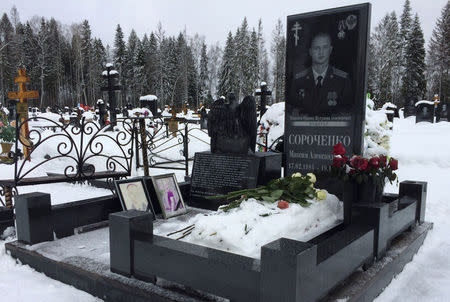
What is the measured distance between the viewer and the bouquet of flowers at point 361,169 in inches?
131

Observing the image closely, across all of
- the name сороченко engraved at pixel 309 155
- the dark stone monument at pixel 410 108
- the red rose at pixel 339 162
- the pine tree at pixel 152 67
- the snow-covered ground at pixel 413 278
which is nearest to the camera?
the snow-covered ground at pixel 413 278

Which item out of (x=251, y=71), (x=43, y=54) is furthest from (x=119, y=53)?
(x=251, y=71)

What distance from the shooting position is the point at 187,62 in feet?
154

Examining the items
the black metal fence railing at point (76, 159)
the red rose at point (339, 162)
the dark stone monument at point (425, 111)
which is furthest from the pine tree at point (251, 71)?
the red rose at point (339, 162)

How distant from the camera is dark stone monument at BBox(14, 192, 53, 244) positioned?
11.2 ft

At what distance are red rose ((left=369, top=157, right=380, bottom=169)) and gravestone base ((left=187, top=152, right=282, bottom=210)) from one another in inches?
57.9

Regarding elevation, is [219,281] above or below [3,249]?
above

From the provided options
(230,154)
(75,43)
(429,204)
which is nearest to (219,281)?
(230,154)

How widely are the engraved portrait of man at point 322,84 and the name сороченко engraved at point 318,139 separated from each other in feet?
1.09

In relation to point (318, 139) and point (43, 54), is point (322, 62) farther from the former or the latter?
point (43, 54)

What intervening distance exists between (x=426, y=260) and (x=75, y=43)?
51.4 m

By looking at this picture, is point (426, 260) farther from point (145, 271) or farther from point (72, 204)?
point (72, 204)

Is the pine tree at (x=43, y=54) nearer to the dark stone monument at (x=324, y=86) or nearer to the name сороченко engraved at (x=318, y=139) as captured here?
the dark stone monument at (x=324, y=86)

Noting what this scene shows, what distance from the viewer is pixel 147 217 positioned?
8.96 ft
